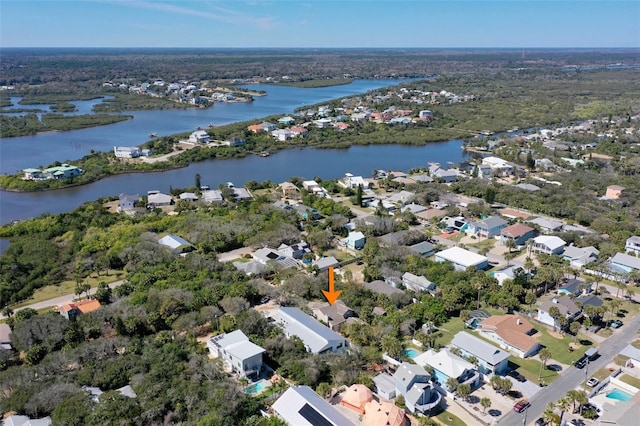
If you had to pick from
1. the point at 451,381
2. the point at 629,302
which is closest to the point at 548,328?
the point at 629,302

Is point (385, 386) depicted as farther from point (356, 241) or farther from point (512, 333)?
point (356, 241)

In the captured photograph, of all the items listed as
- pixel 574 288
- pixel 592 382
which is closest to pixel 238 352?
pixel 592 382

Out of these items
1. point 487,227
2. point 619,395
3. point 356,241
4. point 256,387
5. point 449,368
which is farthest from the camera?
point 487,227

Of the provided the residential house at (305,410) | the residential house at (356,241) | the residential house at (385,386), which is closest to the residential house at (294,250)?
the residential house at (356,241)

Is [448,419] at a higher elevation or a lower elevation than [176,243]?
lower

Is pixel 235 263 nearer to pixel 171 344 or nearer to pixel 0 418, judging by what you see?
pixel 171 344

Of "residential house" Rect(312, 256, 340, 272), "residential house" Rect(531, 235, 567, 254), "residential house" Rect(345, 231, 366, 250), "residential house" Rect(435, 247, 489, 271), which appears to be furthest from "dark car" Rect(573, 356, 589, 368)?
"residential house" Rect(345, 231, 366, 250)
